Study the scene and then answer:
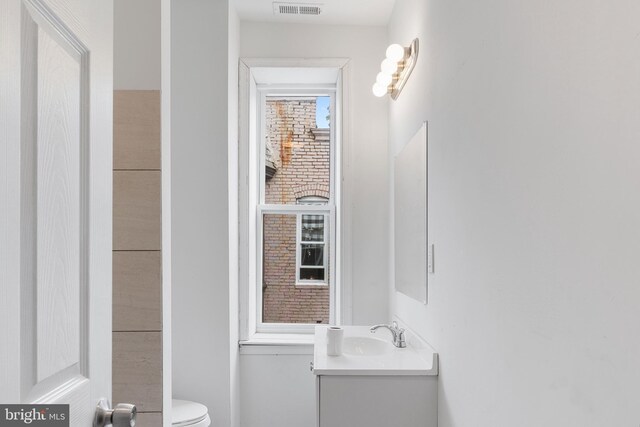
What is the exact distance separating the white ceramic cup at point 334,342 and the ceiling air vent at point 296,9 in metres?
1.81

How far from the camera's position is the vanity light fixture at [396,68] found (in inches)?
88.5

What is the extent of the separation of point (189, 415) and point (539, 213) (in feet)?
6.37

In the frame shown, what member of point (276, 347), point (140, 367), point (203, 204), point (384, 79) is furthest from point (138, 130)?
point (276, 347)

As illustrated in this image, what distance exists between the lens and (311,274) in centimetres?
336

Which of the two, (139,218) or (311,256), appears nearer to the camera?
(139,218)

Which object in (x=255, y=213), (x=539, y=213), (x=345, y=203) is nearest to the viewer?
(x=539, y=213)

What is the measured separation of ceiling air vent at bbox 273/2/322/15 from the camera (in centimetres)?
284

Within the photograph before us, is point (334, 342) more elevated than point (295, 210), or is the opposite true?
point (295, 210)

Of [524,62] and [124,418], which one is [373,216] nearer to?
[524,62]

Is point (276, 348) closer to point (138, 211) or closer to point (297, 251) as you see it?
point (297, 251)

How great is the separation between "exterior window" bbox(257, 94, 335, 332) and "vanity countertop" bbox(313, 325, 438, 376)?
92 cm

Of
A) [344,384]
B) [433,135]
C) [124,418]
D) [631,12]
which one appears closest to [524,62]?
[631,12]

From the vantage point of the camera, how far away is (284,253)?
3359 millimetres

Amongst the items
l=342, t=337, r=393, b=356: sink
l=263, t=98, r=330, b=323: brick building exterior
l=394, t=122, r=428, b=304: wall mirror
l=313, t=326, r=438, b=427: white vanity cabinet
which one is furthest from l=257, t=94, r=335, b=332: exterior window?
l=313, t=326, r=438, b=427: white vanity cabinet
